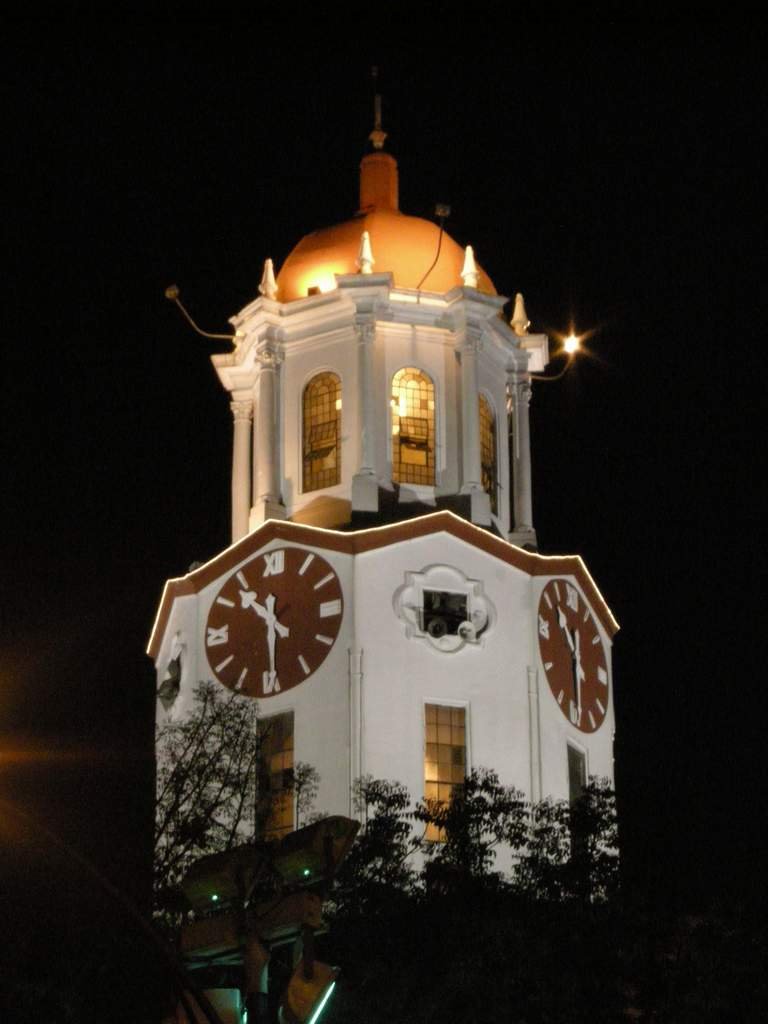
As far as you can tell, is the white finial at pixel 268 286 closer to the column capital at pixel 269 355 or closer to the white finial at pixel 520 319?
the column capital at pixel 269 355

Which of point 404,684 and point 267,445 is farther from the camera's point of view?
point 267,445

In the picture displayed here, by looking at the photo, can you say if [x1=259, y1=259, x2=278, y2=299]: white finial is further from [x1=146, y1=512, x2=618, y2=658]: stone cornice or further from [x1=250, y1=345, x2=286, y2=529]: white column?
[x1=146, y1=512, x2=618, y2=658]: stone cornice

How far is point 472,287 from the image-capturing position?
66375 millimetres

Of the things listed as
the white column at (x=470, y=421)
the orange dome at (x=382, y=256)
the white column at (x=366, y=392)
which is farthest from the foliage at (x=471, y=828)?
the orange dome at (x=382, y=256)

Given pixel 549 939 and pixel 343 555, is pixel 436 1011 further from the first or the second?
pixel 343 555

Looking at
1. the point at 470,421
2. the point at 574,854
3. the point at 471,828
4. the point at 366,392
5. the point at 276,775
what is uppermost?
the point at 366,392

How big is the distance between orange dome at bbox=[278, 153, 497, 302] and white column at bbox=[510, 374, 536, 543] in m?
2.71

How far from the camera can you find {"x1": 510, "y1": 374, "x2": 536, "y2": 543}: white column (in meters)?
66.7

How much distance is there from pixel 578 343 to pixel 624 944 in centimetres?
2720

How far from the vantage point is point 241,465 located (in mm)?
67938

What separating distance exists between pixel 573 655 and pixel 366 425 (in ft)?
24.5

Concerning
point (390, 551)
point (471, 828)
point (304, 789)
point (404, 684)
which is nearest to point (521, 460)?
point (390, 551)

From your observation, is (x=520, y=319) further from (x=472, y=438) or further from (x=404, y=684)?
(x=404, y=684)

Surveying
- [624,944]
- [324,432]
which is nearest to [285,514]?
[324,432]
